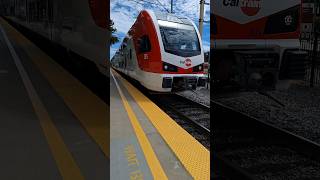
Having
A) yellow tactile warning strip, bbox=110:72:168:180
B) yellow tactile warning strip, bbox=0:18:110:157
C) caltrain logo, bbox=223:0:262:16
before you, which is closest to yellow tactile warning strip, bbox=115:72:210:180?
yellow tactile warning strip, bbox=110:72:168:180

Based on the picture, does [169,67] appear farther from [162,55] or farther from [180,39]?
[180,39]

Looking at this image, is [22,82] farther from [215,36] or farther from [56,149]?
[215,36]

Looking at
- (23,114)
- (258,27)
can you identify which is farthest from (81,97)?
(258,27)

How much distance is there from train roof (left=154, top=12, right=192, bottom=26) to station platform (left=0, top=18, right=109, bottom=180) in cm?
97

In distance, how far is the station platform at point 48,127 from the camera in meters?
2.45

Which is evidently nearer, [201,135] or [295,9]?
[201,135]

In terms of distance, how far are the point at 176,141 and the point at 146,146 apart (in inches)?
7.7

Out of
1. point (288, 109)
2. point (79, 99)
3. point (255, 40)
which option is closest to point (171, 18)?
point (79, 99)

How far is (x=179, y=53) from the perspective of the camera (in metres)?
2.50

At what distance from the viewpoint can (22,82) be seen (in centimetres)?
359

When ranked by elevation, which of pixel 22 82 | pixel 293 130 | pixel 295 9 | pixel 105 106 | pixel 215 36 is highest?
pixel 295 9

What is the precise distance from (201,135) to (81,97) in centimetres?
134

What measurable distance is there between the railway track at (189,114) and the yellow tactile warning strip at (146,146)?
28 cm

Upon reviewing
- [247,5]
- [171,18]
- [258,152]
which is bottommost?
[258,152]
